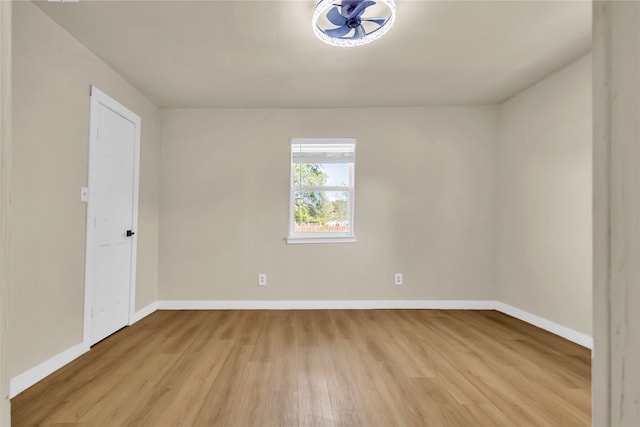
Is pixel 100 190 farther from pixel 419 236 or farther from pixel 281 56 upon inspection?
pixel 419 236

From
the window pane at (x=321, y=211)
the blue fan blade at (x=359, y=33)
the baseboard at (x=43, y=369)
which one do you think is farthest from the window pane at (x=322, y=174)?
the baseboard at (x=43, y=369)

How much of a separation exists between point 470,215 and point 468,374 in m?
2.16

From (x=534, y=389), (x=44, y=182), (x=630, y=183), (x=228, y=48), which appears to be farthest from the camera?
(x=228, y=48)

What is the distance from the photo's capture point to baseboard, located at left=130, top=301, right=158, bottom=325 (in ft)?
10.5

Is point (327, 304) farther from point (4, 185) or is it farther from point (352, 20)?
point (4, 185)

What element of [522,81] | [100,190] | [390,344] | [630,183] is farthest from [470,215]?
[100,190]

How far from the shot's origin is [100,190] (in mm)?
2650

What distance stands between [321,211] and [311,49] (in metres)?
1.93

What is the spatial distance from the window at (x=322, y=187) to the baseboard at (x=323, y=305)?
2.88 feet

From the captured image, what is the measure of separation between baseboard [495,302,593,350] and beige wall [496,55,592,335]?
4 cm

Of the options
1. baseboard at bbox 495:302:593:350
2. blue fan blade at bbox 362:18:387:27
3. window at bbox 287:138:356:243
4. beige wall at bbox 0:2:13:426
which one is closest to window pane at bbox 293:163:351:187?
window at bbox 287:138:356:243

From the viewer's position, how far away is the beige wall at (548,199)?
266 centimetres

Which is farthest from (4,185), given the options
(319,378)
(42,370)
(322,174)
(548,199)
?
(548,199)

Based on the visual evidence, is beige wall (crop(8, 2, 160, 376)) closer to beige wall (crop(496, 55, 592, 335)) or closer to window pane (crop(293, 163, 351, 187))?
window pane (crop(293, 163, 351, 187))
